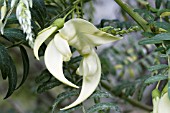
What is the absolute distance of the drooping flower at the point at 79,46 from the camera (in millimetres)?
464

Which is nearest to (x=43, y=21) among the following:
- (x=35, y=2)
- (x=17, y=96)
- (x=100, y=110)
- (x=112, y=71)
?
(x=35, y=2)

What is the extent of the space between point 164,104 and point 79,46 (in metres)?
0.12

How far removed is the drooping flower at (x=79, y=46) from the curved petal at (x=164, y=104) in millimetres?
78

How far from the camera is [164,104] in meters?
0.47

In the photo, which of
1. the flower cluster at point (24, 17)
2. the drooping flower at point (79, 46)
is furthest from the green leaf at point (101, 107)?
the flower cluster at point (24, 17)

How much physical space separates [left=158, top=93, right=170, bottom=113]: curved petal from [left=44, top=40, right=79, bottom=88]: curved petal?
0.32 feet

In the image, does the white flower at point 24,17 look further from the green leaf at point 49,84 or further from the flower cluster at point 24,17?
the green leaf at point 49,84

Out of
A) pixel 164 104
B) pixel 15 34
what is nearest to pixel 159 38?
pixel 164 104

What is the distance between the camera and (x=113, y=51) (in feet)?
3.89

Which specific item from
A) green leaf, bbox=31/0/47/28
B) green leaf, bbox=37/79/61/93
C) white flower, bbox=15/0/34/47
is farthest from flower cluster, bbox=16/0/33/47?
green leaf, bbox=37/79/61/93

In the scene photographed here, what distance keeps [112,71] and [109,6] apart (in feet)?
2.90

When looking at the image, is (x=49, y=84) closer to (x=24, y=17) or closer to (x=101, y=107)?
(x=101, y=107)

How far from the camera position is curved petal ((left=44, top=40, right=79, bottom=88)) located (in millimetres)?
456

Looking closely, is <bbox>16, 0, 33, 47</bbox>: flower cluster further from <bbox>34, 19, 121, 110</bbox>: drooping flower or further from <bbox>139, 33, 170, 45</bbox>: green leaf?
<bbox>139, 33, 170, 45</bbox>: green leaf
